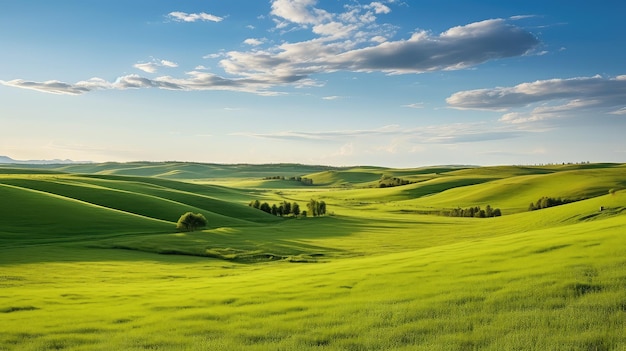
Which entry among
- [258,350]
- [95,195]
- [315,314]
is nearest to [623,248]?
[315,314]

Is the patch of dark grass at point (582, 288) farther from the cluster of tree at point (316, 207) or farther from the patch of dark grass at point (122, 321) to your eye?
the cluster of tree at point (316, 207)

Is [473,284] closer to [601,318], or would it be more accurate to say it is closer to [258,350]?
[601,318]

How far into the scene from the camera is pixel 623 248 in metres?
20.4

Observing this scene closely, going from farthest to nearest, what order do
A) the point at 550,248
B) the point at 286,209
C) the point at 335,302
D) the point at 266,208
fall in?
the point at 266,208 → the point at 286,209 → the point at 550,248 → the point at 335,302

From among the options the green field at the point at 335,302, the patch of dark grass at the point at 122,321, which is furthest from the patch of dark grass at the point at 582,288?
the patch of dark grass at the point at 122,321

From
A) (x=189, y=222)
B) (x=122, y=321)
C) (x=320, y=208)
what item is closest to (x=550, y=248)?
(x=122, y=321)

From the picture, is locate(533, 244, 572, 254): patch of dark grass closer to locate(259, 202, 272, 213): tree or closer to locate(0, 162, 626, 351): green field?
locate(0, 162, 626, 351): green field

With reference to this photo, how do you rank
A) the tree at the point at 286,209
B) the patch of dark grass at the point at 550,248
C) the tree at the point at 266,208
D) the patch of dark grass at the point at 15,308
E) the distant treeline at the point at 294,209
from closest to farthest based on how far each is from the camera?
the patch of dark grass at the point at 15,308
the patch of dark grass at the point at 550,248
the distant treeline at the point at 294,209
the tree at the point at 286,209
the tree at the point at 266,208

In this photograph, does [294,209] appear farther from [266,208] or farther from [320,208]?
[266,208]

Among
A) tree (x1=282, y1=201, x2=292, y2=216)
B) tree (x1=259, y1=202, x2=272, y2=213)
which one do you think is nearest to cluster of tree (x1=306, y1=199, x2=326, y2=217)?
tree (x1=282, y1=201, x2=292, y2=216)

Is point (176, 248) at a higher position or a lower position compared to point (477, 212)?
higher

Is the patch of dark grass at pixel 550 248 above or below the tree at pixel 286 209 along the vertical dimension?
above

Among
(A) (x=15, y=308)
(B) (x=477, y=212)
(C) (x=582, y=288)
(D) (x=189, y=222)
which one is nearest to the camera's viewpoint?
(C) (x=582, y=288)

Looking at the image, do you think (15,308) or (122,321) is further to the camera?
(15,308)
